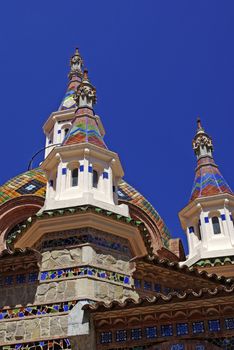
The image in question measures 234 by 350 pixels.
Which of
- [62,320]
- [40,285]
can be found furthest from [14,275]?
[62,320]

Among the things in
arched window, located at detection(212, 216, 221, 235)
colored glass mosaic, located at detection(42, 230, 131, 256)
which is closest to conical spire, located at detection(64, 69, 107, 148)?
colored glass mosaic, located at detection(42, 230, 131, 256)

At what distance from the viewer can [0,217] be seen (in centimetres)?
2034

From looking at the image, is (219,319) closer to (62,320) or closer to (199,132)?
(62,320)

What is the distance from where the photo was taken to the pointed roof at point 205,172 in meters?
17.9

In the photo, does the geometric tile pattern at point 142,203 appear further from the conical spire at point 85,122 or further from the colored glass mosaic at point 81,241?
the colored glass mosaic at point 81,241

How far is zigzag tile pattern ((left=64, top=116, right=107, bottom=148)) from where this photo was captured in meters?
13.0

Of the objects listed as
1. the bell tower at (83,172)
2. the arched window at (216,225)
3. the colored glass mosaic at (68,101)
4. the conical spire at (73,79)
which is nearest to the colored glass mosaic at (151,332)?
the bell tower at (83,172)

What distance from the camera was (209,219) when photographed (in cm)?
1700

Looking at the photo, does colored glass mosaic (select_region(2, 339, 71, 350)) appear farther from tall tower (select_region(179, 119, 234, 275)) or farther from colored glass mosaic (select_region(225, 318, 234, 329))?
tall tower (select_region(179, 119, 234, 275))

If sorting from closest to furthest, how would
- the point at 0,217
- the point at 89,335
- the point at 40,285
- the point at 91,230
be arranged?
the point at 89,335
the point at 40,285
the point at 91,230
the point at 0,217

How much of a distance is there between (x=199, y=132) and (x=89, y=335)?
13.3m

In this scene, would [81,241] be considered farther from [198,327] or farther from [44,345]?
[198,327]

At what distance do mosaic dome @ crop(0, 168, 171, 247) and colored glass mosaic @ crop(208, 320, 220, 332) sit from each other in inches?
508

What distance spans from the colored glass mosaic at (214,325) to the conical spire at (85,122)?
569 cm
